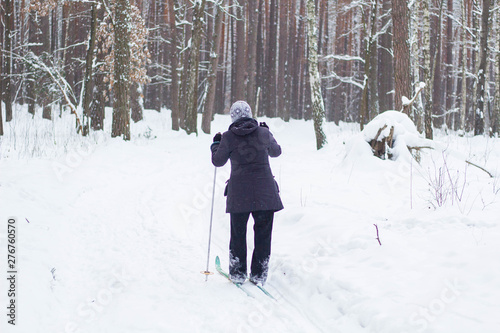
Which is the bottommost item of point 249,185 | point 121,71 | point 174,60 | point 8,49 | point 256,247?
point 256,247

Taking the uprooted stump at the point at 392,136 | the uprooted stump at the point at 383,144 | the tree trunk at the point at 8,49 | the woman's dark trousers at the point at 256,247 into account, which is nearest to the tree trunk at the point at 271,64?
the tree trunk at the point at 8,49

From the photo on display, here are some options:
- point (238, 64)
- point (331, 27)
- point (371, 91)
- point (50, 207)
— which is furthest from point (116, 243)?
point (331, 27)

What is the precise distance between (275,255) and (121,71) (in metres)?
9.28

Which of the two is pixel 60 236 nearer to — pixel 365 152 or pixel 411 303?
pixel 411 303

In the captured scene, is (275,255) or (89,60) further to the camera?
(89,60)

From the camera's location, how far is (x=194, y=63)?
54.7ft

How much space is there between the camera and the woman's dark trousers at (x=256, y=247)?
4332 millimetres

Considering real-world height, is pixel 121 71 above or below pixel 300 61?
below

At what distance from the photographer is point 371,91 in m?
17.7

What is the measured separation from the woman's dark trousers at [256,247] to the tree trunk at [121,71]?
908 cm

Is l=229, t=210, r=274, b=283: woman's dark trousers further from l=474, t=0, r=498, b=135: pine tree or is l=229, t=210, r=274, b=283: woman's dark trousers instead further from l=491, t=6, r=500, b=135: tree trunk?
l=491, t=6, r=500, b=135: tree trunk

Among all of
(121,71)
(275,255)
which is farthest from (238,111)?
(121,71)

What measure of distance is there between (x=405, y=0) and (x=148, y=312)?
9.06 m

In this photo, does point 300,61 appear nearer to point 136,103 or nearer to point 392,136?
point 136,103
